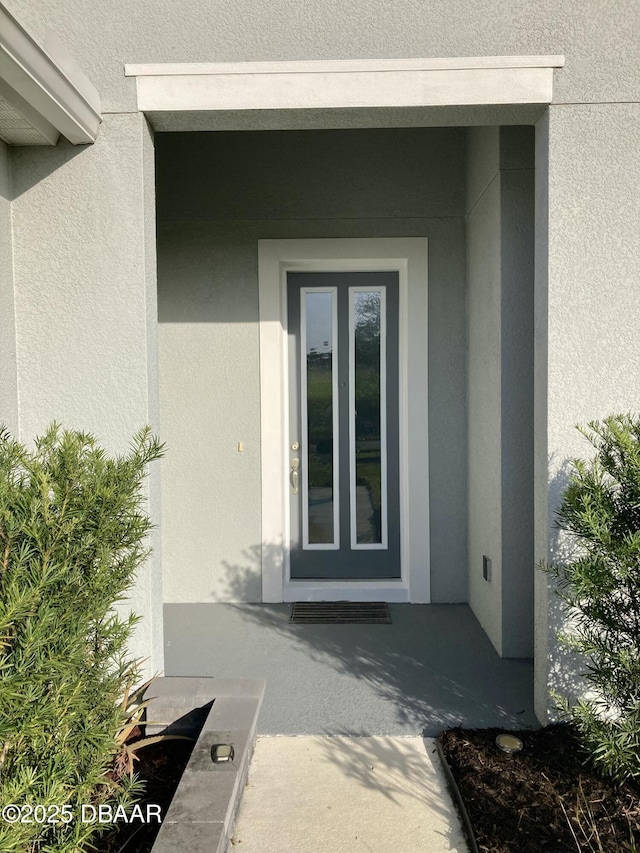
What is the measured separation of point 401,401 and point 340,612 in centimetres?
162

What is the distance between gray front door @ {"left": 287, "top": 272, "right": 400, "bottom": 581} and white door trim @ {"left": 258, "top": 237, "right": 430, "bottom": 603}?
102mm

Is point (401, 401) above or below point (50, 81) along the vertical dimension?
below

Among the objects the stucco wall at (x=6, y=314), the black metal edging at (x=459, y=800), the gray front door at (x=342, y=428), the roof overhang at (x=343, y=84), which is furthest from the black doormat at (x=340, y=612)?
the roof overhang at (x=343, y=84)

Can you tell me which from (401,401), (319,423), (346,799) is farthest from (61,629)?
(401,401)

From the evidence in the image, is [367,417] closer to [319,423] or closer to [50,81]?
[319,423]

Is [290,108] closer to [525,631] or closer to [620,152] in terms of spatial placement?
[620,152]

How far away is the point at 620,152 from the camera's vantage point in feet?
8.66

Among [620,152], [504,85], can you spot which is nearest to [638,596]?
[620,152]

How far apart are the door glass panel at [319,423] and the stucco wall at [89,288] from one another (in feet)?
6.41

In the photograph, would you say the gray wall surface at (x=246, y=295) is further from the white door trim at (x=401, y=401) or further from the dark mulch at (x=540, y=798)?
the dark mulch at (x=540, y=798)

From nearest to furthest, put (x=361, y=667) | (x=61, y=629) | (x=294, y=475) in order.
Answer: (x=61, y=629), (x=361, y=667), (x=294, y=475)

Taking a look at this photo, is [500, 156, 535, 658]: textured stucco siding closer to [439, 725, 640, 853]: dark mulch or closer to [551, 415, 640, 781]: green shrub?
[439, 725, 640, 853]: dark mulch

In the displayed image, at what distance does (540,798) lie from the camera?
2230 millimetres

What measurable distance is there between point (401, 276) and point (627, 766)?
3.37m
